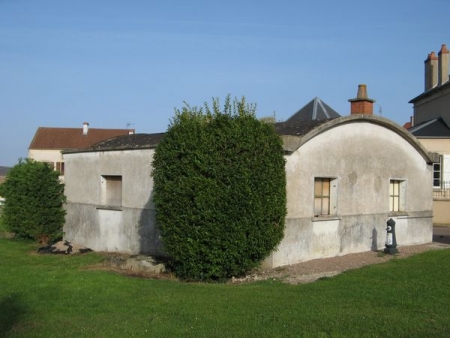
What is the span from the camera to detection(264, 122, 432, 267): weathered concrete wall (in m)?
12.9

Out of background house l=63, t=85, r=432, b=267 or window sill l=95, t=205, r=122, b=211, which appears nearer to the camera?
background house l=63, t=85, r=432, b=267

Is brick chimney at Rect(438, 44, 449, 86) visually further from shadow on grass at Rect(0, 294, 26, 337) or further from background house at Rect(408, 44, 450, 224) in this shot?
shadow on grass at Rect(0, 294, 26, 337)

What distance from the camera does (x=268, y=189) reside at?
11117 mm

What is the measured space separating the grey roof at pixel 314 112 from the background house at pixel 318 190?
4814mm

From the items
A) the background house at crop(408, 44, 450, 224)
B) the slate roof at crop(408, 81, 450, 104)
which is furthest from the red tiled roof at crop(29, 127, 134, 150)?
the background house at crop(408, 44, 450, 224)

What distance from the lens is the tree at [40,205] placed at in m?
18.9

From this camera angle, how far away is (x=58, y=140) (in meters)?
63.9

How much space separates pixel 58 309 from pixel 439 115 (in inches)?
1186

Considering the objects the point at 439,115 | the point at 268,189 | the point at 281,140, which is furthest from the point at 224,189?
the point at 439,115

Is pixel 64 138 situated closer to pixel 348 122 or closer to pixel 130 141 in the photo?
pixel 130 141

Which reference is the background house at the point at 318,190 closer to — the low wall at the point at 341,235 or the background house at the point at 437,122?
the low wall at the point at 341,235

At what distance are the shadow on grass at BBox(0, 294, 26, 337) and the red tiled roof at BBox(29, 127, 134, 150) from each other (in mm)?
55098

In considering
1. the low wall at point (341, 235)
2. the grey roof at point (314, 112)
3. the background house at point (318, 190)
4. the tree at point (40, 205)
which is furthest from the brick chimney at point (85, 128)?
the low wall at point (341, 235)

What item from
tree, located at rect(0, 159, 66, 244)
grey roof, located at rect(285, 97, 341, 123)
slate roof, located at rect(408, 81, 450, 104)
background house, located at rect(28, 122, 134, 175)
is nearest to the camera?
tree, located at rect(0, 159, 66, 244)
